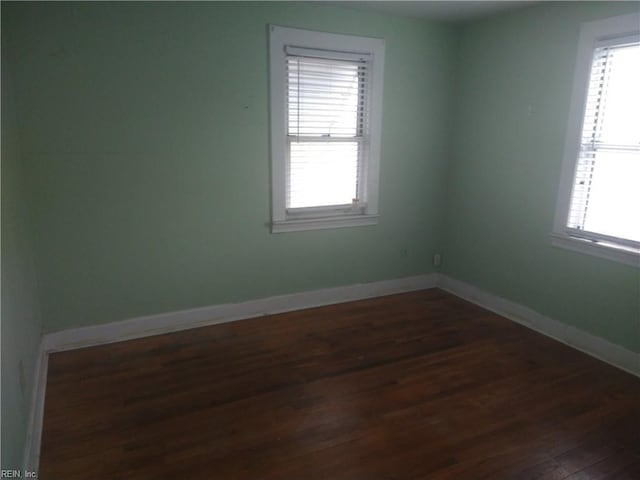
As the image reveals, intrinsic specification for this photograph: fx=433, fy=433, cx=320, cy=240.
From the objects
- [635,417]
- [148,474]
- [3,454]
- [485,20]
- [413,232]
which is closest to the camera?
[3,454]

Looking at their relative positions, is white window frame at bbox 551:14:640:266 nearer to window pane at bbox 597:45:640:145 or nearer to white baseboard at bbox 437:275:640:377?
window pane at bbox 597:45:640:145

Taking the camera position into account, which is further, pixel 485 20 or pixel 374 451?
pixel 485 20

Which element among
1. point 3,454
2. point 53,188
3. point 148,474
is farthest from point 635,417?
point 53,188

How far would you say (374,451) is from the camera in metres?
2.08

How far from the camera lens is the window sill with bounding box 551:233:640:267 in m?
2.76

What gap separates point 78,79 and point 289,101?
1437 mm

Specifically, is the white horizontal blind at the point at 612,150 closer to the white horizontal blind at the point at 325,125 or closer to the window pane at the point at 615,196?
the window pane at the point at 615,196

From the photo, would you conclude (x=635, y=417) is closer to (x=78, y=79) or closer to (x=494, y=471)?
(x=494, y=471)

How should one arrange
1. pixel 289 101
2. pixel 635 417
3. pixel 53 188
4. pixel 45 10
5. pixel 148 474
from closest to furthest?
pixel 148 474 < pixel 635 417 < pixel 45 10 < pixel 53 188 < pixel 289 101

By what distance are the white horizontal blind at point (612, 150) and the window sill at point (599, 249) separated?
0.16 feet

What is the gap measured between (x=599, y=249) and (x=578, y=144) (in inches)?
29.0

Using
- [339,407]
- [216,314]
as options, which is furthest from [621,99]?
[216,314]

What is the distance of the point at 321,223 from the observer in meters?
3.70

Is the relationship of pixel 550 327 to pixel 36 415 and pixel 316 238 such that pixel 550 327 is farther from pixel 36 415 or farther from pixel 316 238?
pixel 36 415
